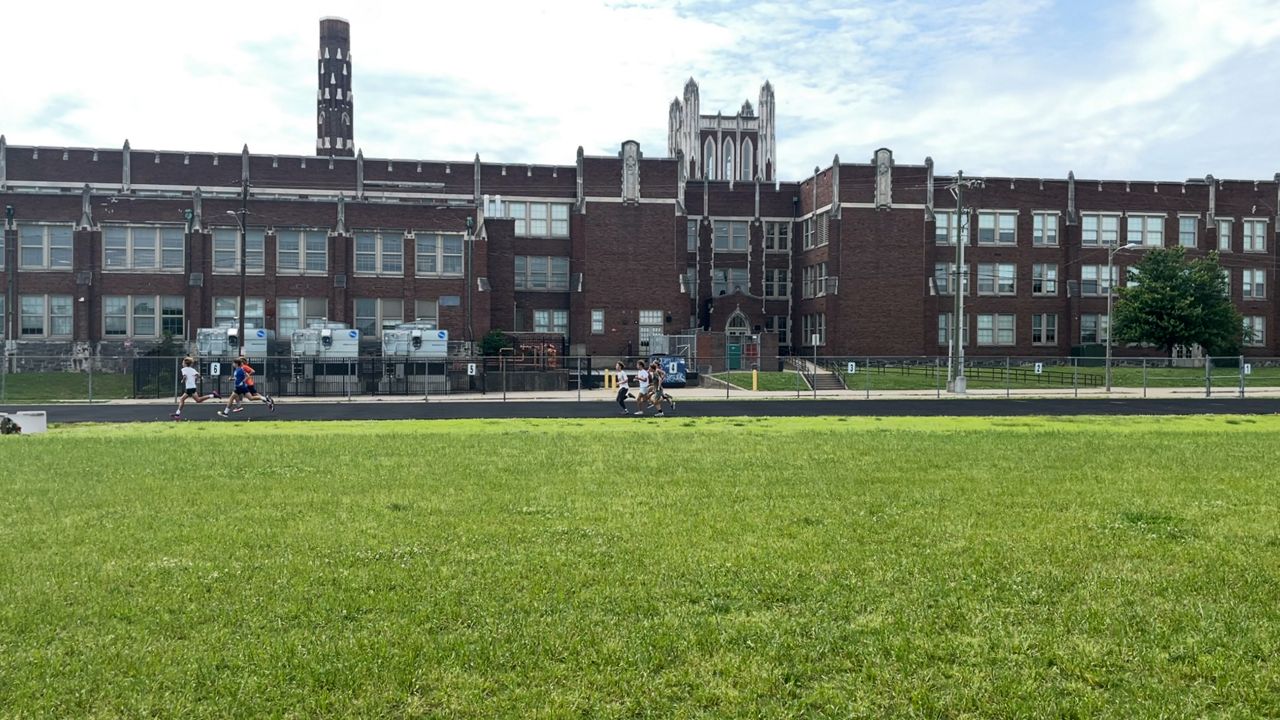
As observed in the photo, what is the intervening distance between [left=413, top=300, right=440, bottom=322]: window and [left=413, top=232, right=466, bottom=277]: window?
178 centimetres

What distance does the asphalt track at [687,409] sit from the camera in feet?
96.4

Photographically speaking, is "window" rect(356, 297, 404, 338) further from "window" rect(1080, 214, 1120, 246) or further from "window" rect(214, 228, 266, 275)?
"window" rect(1080, 214, 1120, 246)

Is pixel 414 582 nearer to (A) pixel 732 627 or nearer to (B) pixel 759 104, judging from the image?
(A) pixel 732 627

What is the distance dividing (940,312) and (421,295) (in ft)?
113

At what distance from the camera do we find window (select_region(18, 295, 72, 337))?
56781mm

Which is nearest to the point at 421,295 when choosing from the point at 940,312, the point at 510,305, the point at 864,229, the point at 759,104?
the point at 510,305

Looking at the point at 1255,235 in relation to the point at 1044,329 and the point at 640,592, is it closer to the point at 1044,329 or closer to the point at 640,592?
the point at 1044,329

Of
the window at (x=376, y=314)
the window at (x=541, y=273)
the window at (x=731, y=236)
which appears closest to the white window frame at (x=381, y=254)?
the window at (x=376, y=314)

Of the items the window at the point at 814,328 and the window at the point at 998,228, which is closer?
the window at the point at 814,328

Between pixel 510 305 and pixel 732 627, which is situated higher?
pixel 510 305

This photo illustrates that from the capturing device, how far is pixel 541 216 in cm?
6706

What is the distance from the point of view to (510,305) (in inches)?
2579

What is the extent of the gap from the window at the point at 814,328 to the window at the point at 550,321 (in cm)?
1697

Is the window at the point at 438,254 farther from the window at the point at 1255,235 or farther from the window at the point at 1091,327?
the window at the point at 1255,235
